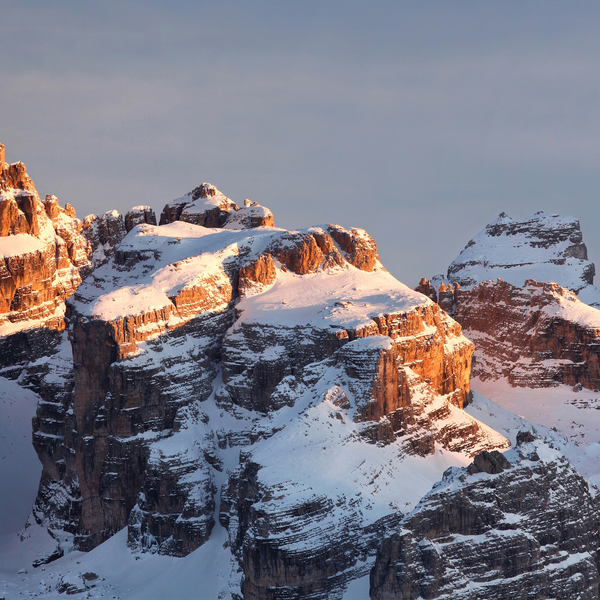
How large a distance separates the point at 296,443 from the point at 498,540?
26.6m

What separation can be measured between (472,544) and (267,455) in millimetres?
26274

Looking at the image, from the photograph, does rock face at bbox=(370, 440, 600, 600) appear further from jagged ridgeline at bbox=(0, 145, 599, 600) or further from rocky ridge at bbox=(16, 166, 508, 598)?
rocky ridge at bbox=(16, 166, 508, 598)

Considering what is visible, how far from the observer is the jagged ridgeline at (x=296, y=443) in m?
133

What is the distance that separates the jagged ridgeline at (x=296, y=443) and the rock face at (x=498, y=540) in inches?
7.3

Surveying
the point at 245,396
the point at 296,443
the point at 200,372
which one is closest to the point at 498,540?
the point at 296,443

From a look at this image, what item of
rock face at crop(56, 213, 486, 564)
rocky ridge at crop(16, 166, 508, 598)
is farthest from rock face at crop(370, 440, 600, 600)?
rock face at crop(56, 213, 486, 564)

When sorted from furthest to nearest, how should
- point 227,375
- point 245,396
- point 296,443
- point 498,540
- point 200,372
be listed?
point 200,372 → point 227,375 → point 245,396 → point 296,443 → point 498,540

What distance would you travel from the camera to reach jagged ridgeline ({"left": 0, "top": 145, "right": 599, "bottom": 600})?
133m

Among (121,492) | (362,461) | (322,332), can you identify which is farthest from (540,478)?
(121,492)

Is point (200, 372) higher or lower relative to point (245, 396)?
higher

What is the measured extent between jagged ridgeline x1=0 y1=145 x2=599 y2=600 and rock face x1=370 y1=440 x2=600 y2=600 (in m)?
0.18

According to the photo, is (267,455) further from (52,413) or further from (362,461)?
(52,413)

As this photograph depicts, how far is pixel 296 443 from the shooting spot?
147 metres

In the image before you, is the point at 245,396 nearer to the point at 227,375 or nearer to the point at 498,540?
the point at 227,375
